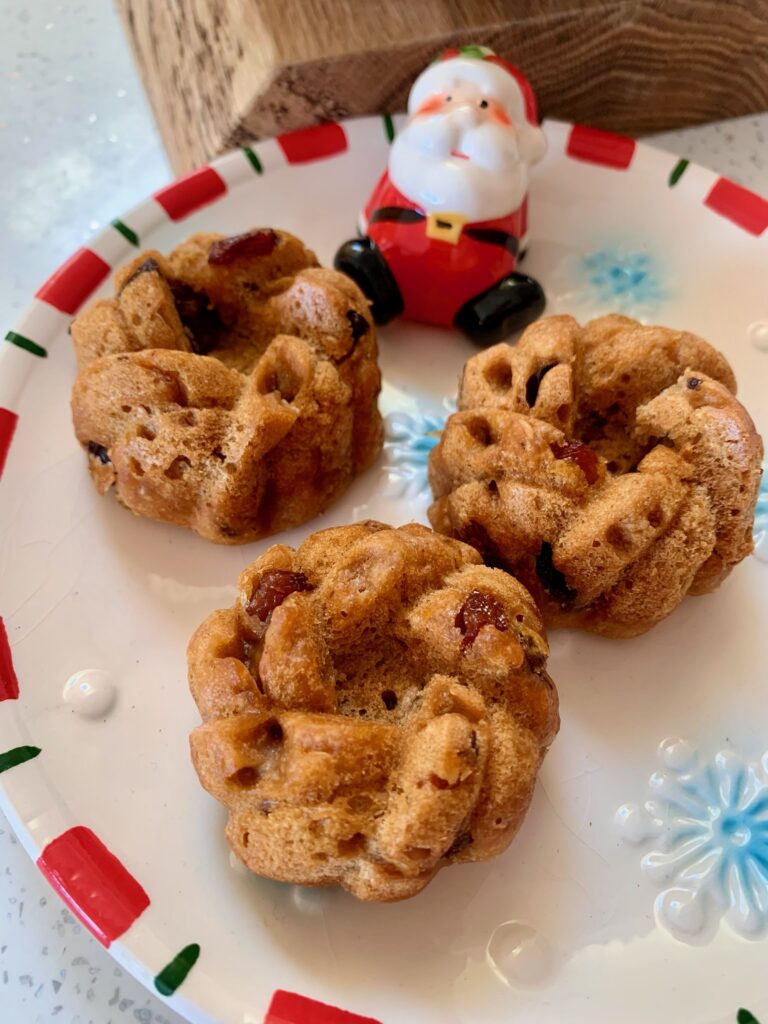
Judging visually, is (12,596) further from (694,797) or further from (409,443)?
(694,797)

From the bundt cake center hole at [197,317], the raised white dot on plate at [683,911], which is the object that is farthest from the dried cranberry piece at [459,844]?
the bundt cake center hole at [197,317]

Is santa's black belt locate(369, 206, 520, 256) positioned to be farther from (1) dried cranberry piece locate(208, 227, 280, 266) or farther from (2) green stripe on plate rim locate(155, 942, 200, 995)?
(2) green stripe on plate rim locate(155, 942, 200, 995)

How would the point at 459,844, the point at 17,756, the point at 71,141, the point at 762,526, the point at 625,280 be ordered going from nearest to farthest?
the point at 459,844 → the point at 17,756 → the point at 762,526 → the point at 625,280 → the point at 71,141

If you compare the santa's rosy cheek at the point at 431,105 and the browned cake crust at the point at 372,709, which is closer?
the browned cake crust at the point at 372,709

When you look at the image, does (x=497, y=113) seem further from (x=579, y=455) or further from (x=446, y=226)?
(x=579, y=455)

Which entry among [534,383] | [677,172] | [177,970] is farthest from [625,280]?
[177,970]

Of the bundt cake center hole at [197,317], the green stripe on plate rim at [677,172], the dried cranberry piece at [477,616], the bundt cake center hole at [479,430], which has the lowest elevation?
the green stripe on plate rim at [677,172]

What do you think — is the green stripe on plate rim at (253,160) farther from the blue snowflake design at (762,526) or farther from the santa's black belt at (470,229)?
the blue snowflake design at (762,526)
